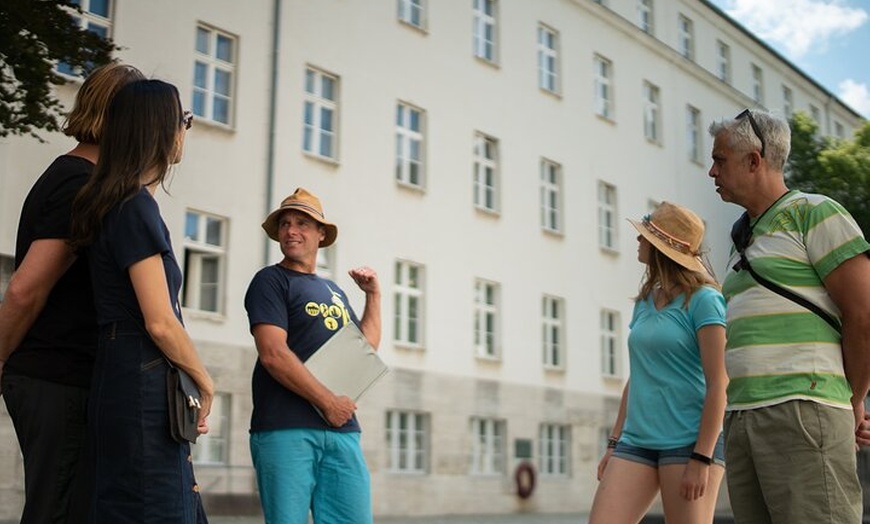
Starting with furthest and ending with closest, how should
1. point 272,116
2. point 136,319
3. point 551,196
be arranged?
point 551,196
point 272,116
point 136,319

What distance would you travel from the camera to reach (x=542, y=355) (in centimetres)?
2928

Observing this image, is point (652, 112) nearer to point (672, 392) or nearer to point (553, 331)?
point (553, 331)

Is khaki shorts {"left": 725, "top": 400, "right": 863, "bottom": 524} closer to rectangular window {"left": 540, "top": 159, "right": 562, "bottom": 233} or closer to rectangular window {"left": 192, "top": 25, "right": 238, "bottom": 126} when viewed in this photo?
rectangular window {"left": 192, "top": 25, "right": 238, "bottom": 126}

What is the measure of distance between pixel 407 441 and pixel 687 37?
2070cm

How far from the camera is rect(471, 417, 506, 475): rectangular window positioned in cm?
2669

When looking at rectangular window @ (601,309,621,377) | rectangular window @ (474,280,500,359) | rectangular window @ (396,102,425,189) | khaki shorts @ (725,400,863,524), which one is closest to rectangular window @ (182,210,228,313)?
rectangular window @ (396,102,425,189)

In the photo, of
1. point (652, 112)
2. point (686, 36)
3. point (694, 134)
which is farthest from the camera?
point (686, 36)

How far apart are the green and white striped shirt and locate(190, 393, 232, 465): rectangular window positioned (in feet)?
57.2

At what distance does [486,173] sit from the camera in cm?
2839

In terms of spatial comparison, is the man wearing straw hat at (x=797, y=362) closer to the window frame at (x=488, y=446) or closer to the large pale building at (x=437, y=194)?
the large pale building at (x=437, y=194)

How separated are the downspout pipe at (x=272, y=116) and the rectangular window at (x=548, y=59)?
947cm

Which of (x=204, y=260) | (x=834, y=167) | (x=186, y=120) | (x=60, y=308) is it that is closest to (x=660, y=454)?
(x=186, y=120)

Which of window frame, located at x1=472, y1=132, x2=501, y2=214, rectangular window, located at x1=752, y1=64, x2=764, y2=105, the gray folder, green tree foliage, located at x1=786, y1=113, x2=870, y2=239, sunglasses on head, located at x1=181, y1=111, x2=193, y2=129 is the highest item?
rectangular window, located at x1=752, y1=64, x2=764, y2=105

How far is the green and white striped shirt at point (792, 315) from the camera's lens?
13.5ft
